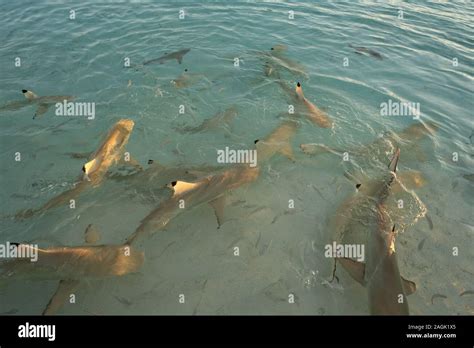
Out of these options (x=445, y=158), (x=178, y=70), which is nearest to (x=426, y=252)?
(x=445, y=158)

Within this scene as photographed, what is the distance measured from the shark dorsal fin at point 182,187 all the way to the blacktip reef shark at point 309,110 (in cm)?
405

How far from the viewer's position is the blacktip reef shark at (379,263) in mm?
4688

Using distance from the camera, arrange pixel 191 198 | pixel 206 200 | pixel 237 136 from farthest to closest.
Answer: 1. pixel 237 136
2. pixel 206 200
3. pixel 191 198

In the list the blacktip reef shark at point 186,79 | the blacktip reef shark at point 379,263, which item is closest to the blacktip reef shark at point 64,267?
the blacktip reef shark at point 379,263

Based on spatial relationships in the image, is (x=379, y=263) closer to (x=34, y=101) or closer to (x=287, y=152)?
(x=287, y=152)

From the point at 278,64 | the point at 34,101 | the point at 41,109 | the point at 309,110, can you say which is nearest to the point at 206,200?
the point at 309,110

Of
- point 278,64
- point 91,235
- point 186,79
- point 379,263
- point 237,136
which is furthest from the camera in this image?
point 278,64

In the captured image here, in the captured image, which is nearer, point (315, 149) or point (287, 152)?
point (287, 152)

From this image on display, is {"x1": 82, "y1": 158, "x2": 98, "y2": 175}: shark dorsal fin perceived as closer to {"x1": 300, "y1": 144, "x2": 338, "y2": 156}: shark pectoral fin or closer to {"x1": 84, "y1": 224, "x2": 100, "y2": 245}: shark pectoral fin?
{"x1": 84, "y1": 224, "x2": 100, "y2": 245}: shark pectoral fin

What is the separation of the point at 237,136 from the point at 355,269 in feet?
14.2

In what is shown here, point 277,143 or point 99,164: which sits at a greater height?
point 277,143

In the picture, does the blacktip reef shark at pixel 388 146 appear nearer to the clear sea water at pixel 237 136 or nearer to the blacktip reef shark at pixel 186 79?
the clear sea water at pixel 237 136

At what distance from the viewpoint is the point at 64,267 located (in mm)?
5156

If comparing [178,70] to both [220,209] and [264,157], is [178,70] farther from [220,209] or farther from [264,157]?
[220,209]
